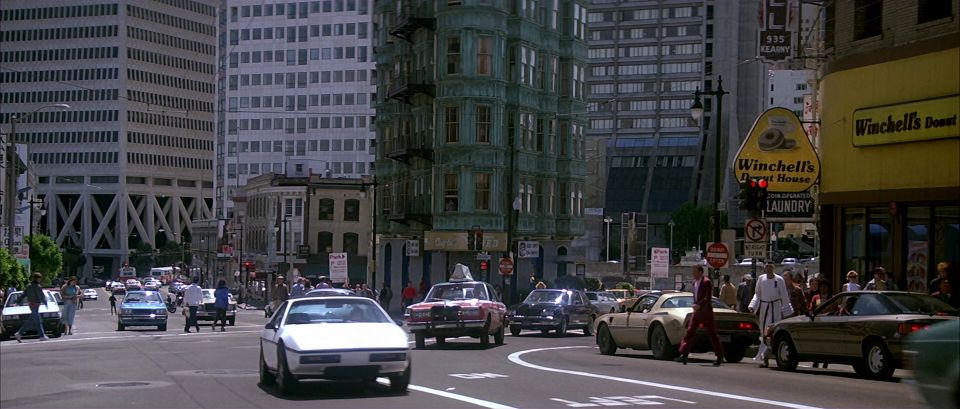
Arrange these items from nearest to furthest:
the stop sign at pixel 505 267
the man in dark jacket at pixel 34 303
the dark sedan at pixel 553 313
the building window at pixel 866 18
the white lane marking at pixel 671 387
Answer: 1. the white lane marking at pixel 671 387
2. the building window at pixel 866 18
3. the man in dark jacket at pixel 34 303
4. the dark sedan at pixel 553 313
5. the stop sign at pixel 505 267

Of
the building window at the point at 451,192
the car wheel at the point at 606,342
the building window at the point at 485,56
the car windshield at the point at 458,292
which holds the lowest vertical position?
the car wheel at the point at 606,342

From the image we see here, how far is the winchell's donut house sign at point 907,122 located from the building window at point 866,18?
2.06m

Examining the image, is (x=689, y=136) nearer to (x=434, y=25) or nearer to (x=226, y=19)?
(x=226, y=19)

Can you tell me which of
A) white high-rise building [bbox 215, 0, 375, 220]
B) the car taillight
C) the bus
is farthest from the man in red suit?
the bus

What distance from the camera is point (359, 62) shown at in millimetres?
129625

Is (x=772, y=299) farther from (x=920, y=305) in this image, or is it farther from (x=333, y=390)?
(x=333, y=390)

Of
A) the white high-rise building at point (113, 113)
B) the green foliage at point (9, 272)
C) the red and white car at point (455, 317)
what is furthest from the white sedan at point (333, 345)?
the white high-rise building at point (113, 113)

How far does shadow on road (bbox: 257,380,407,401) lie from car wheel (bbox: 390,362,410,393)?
0.09 metres

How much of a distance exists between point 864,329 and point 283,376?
939 centimetres

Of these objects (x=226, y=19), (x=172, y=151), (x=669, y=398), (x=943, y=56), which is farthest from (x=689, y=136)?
(x=669, y=398)

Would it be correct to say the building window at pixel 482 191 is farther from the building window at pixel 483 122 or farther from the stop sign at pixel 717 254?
the stop sign at pixel 717 254

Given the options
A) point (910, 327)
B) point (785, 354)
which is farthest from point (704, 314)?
point (910, 327)

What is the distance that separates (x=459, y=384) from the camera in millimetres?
18609

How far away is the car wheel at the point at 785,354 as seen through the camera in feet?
72.0
